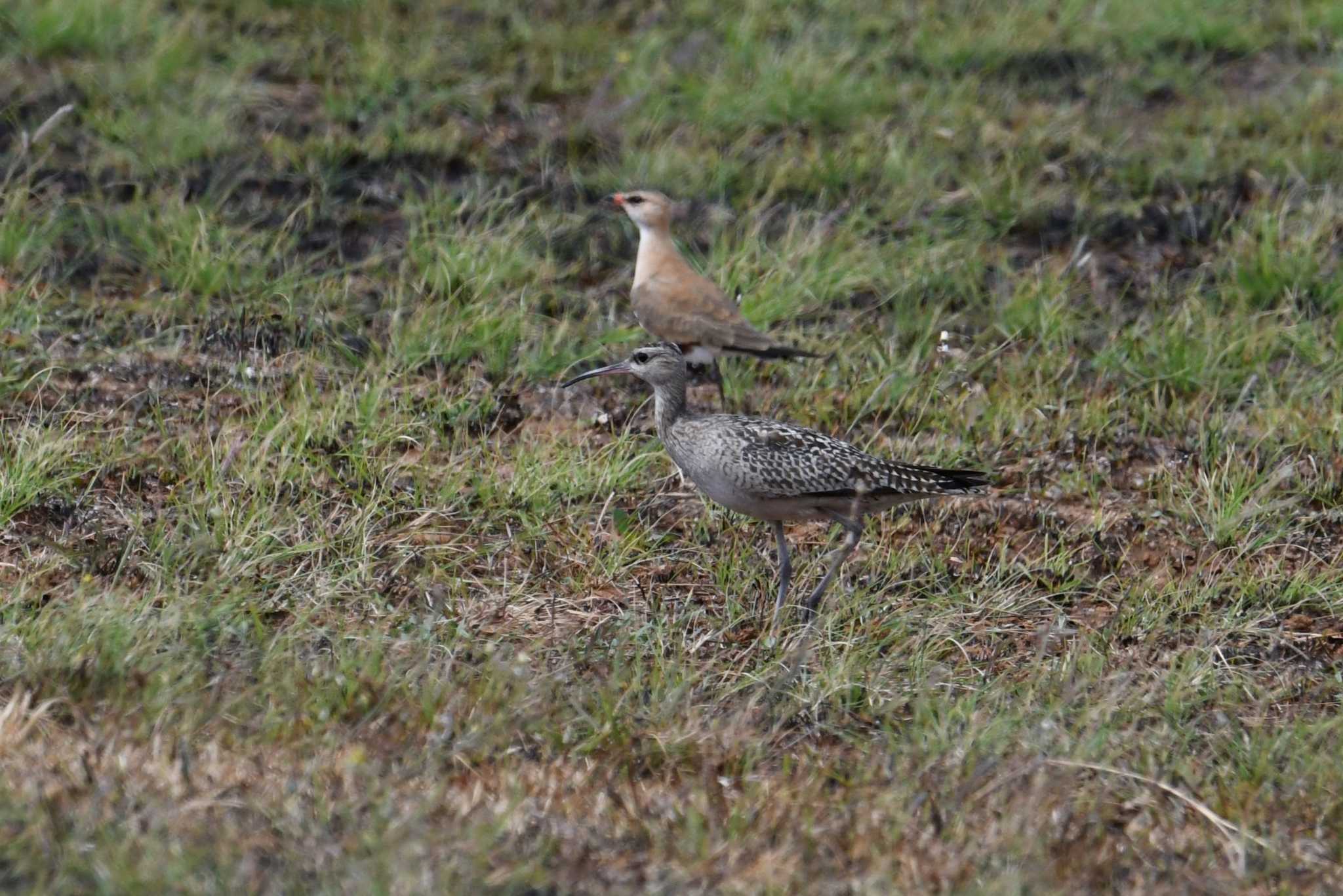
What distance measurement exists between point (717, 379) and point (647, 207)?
0.90m

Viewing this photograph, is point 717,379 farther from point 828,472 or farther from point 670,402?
point 828,472

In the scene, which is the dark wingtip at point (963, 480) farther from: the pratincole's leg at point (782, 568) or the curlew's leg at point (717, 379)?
the curlew's leg at point (717, 379)

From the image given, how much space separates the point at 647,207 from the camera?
806 centimetres

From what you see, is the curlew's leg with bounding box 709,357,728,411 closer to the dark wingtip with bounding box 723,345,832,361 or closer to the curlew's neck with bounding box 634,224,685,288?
the dark wingtip with bounding box 723,345,832,361

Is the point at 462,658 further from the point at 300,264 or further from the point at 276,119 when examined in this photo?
the point at 276,119

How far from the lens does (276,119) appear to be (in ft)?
30.1

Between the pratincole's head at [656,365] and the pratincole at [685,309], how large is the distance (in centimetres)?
77

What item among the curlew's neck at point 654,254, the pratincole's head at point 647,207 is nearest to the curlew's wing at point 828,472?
the curlew's neck at point 654,254

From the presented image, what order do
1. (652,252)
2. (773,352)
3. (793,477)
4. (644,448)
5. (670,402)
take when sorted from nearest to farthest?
(793,477)
(670,402)
(644,448)
(773,352)
(652,252)

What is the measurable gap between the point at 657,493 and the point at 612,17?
485 centimetres

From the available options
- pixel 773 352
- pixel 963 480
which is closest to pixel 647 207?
pixel 773 352

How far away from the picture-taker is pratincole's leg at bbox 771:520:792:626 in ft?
19.7

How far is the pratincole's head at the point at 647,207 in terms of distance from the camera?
8.03 m

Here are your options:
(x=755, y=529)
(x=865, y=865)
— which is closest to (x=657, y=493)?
(x=755, y=529)
